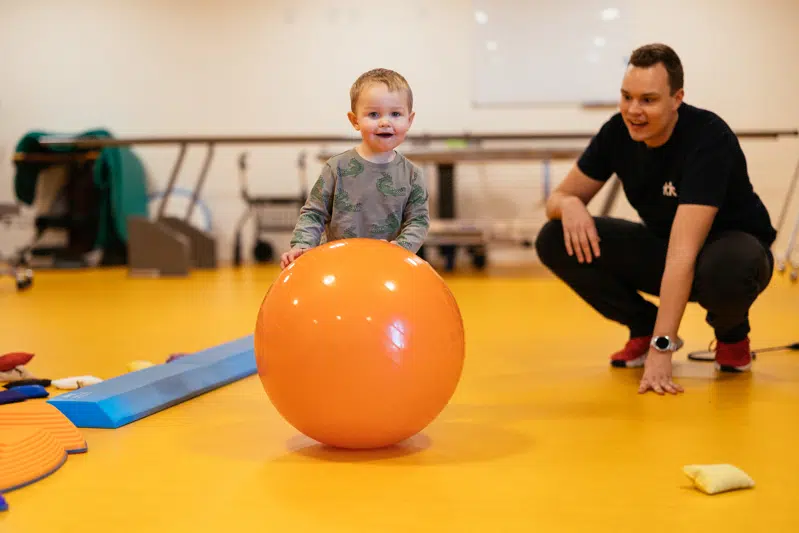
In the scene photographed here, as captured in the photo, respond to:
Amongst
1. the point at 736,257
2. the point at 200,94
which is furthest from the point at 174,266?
the point at 736,257

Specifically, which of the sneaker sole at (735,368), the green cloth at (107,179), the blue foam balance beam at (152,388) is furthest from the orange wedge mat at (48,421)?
the green cloth at (107,179)

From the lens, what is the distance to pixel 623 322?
9.22 ft

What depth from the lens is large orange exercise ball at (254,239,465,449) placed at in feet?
5.39

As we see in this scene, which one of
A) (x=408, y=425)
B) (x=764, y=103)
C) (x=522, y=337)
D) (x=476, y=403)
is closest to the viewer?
(x=408, y=425)

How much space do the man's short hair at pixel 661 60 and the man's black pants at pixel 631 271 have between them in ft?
1.60

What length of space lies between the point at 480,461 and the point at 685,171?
1.17 m

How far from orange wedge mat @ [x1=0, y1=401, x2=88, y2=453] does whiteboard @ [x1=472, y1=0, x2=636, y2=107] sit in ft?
20.2

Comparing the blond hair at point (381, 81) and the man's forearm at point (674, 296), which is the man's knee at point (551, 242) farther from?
the blond hair at point (381, 81)

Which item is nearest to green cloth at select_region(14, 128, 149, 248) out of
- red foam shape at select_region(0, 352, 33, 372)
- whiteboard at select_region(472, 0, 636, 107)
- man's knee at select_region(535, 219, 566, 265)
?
whiteboard at select_region(472, 0, 636, 107)

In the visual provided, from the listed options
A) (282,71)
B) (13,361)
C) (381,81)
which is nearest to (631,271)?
(381,81)

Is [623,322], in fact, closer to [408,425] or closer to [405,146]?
[408,425]

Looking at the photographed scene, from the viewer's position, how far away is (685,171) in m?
2.41

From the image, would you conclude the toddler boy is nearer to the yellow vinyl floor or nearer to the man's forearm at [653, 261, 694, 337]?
Result: the yellow vinyl floor

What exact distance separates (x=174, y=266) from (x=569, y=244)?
170 inches
